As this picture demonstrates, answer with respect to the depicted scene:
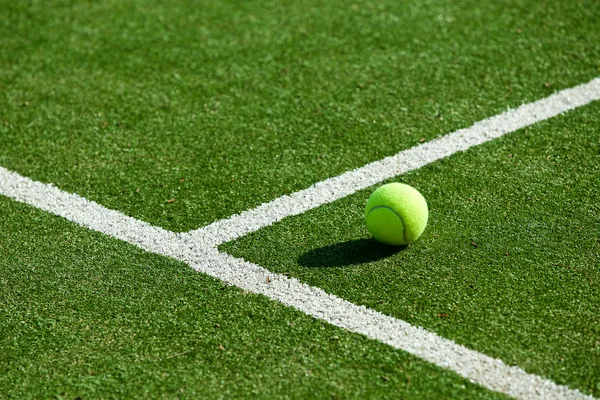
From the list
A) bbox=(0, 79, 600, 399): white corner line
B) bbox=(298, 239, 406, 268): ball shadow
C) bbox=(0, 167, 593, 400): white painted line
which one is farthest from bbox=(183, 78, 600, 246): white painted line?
bbox=(298, 239, 406, 268): ball shadow

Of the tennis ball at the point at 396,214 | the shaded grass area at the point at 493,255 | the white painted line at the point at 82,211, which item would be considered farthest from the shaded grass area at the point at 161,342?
the tennis ball at the point at 396,214

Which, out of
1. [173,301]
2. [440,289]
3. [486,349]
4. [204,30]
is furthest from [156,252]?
[204,30]

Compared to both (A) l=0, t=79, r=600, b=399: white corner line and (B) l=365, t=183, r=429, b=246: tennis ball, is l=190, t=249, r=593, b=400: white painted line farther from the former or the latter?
(B) l=365, t=183, r=429, b=246: tennis ball

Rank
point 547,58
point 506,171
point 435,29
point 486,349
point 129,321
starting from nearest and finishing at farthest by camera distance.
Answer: point 486,349 → point 129,321 → point 506,171 → point 547,58 → point 435,29

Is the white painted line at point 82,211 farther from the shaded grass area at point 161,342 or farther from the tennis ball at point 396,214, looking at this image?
the tennis ball at point 396,214

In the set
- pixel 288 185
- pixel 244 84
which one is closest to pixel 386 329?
pixel 288 185

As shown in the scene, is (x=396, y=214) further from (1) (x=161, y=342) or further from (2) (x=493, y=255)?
(1) (x=161, y=342)

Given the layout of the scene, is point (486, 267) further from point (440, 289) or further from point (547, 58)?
point (547, 58)
